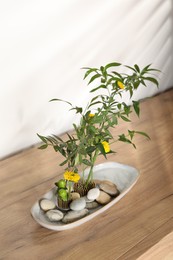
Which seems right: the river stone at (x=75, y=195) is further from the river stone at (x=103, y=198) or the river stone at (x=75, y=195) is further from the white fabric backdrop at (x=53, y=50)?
the white fabric backdrop at (x=53, y=50)

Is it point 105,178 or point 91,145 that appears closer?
→ point 91,145

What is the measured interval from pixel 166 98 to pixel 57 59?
0.62 metres

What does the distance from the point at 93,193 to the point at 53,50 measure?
0.55m

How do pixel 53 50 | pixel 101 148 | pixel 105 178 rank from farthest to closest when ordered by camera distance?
pixel 53 50, pixel 105 178, pixel 101 148

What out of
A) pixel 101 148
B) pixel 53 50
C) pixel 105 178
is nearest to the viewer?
pixel 101 148

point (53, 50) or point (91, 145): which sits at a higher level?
point (53, 50)

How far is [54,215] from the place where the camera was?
81 centimetres

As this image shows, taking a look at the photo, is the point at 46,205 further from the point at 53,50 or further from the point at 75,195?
the point at 53,50

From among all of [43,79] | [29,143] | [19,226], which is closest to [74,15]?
[43,79]

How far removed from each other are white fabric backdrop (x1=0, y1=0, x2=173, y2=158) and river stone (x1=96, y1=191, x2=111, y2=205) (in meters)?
0.45

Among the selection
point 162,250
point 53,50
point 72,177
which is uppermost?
point 53,50

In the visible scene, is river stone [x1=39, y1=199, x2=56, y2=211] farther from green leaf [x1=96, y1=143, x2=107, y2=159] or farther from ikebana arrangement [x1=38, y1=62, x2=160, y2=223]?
green leaf [x1=96, y1=143, x2=107, y2=159]

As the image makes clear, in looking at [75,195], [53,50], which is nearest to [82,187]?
[75,195]

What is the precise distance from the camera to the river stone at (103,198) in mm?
852
